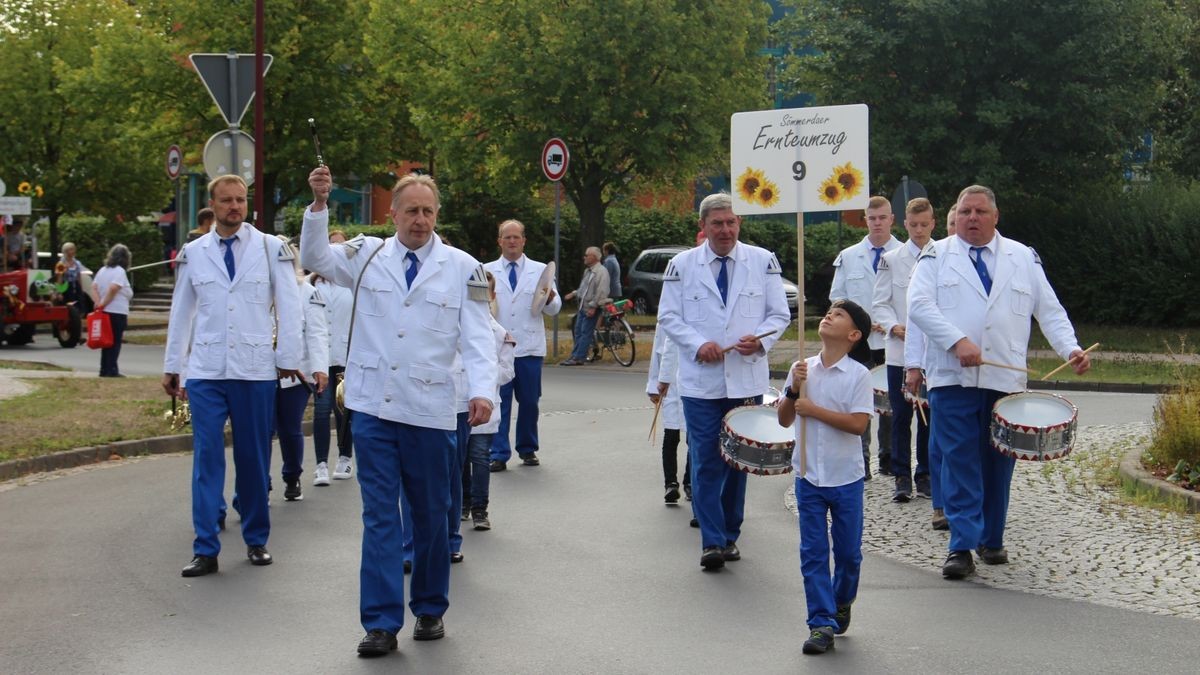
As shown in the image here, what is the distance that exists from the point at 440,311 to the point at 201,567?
2.51 m

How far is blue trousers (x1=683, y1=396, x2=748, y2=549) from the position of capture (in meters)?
8.75

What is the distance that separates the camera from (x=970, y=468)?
870cm

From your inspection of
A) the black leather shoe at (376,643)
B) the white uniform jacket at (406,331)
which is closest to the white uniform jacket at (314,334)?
the white uniform jacket at (406,331)

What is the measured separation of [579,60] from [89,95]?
42.9 ft

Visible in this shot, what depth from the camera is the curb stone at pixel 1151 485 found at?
10.4 m

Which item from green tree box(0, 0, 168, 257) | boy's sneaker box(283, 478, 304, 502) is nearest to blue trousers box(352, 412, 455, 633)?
boy's sneaker box(283, 478, 304, 502)

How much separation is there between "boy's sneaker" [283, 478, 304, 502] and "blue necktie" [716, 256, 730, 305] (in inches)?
153

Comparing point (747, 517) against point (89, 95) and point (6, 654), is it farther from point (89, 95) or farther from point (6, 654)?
point (89, 95)

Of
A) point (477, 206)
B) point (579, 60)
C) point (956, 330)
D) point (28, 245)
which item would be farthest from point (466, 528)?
point (477, 206)

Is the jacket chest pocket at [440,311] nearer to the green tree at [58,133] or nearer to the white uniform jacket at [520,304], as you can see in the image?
the white uniform jacket at [520,304]

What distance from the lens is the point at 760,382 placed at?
887cm

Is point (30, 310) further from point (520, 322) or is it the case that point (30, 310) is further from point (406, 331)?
point (406, 331)

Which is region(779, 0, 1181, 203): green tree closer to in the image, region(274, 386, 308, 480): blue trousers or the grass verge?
the grass verge

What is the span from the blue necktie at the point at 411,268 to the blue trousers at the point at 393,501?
599 millimetres
